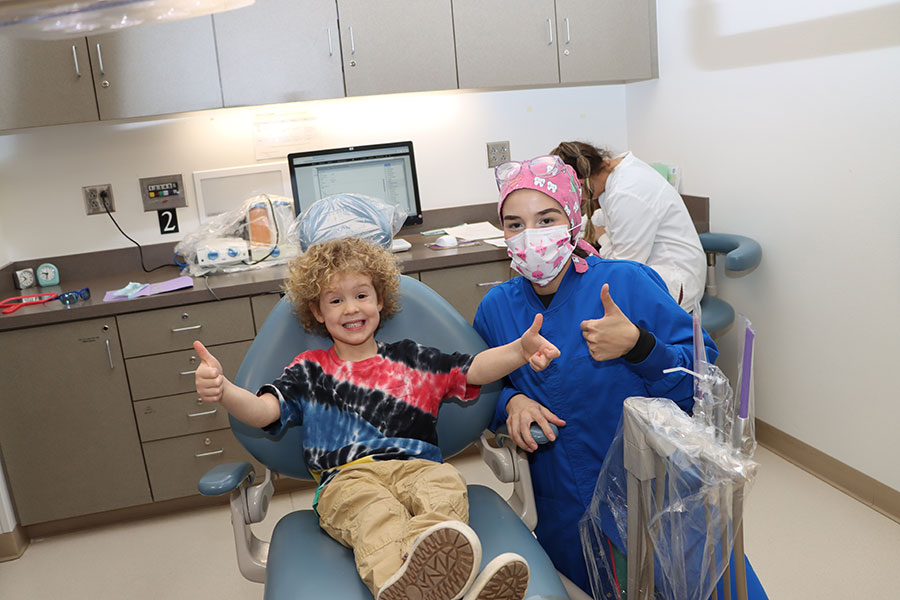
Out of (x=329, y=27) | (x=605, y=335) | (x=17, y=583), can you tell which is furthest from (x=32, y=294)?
(x=605, y=335)

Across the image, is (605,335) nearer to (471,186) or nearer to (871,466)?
(871,466)

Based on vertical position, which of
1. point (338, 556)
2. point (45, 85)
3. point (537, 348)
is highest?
point (45, 85)

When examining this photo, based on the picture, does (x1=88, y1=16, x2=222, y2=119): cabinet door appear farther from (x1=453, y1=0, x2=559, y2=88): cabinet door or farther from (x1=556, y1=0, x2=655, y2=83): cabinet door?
(x1=556, y1=0, x2=655, y2=83): cabinet door

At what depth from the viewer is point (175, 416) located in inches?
110

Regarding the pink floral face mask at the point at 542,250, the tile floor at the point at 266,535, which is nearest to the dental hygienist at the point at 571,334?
the pink floral face mask at the point at 542,250

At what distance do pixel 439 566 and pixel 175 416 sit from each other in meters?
1.84

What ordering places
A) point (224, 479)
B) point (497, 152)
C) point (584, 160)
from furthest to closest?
point (497, 152), point (584, 160), point (224, 479)

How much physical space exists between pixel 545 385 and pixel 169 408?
170cm

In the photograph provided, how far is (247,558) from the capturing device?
156cm

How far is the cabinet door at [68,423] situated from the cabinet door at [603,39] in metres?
2.07

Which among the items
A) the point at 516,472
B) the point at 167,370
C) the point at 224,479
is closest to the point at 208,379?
the point at 224,479

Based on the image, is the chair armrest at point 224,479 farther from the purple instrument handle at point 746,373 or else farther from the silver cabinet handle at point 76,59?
the silver cabinet handle at point 76,59

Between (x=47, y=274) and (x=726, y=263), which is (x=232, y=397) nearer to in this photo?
(x=726, y=263)

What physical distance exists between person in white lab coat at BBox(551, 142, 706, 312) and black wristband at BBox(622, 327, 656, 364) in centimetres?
→ 119
